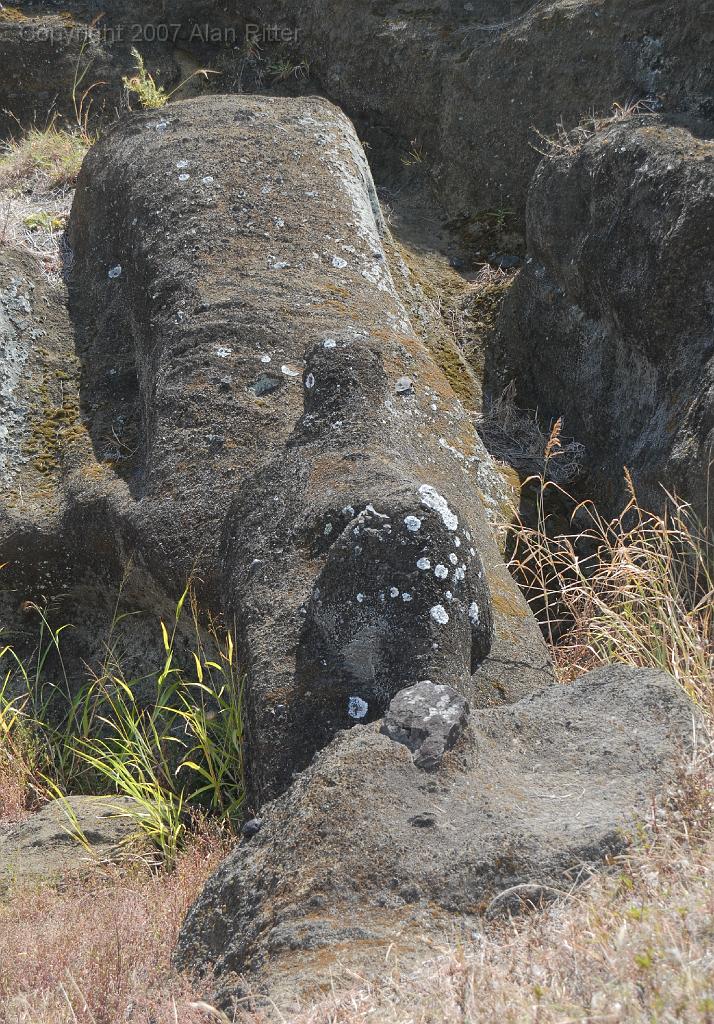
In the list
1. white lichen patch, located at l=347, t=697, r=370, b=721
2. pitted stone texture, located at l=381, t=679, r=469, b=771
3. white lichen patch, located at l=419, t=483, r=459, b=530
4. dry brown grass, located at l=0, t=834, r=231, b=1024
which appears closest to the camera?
dry brown grass, located at l=0, t=834, r=231, b=1024

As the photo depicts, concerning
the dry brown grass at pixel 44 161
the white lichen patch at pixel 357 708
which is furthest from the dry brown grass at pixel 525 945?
the dry brown grass at pixel 44 161

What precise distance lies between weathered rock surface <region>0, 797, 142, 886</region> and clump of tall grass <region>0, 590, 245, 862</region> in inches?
3.1

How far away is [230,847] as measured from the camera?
3584 millimetres

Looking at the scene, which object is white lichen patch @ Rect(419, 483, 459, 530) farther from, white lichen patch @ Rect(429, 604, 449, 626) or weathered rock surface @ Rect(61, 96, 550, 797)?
white lichen patch @ Rect(429, 604, 449, 626)

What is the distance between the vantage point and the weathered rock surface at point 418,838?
249 centimetres

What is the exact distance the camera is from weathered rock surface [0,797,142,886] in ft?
11.9

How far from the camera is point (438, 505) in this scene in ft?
11.3

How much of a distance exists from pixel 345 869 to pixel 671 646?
5.89 ft

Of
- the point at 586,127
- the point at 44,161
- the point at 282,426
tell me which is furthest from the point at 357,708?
the point at 44,161

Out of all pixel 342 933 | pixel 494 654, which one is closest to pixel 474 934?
pixel 342 933

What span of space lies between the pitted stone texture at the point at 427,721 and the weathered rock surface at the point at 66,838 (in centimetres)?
121

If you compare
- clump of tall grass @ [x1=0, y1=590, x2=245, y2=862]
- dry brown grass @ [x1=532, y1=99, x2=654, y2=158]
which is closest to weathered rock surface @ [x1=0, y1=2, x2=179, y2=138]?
dry brown grass @ [x1=532, y1=99, x2=654, y2=158]

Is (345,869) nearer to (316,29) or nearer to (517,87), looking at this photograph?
(517,87)

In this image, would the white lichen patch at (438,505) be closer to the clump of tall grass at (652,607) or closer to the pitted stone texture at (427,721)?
the pitted stone texture at (427,721)
